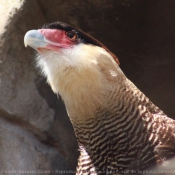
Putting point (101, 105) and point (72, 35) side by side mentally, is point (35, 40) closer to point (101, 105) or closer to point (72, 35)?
point (72, 35)

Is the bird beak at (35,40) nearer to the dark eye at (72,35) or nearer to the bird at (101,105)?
the bird at (101,105)

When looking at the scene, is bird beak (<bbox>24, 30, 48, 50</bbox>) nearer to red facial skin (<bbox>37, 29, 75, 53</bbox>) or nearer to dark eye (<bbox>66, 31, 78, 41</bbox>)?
red facial skin (<bbox>37, 29, 75, 53</bbox>)

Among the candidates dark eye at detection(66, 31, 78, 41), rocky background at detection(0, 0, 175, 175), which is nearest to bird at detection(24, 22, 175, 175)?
dark eye at detection(66, 31, 78, 41)

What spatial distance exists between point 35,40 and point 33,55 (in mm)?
850

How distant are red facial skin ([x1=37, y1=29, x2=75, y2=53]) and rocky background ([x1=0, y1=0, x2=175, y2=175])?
67 cm

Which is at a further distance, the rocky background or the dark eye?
the rocky background

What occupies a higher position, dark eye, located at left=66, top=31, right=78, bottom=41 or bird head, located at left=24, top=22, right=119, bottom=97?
dark eye, located at left=66, top=31, right=78, bottom=41

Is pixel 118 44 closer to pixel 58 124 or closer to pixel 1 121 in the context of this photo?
pixel 58 124

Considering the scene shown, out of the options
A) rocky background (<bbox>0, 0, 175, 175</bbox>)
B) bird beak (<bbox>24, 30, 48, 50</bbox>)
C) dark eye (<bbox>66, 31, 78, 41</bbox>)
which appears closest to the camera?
bird beak (<bbox>24, 30, 48, 50</bbox>)

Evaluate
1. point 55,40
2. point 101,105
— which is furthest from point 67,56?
point 101,105

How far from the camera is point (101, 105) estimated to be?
8.03 feet

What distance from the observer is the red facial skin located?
7.86 ft

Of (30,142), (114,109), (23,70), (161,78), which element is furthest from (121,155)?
(161,78)

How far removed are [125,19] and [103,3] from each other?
0.24m
